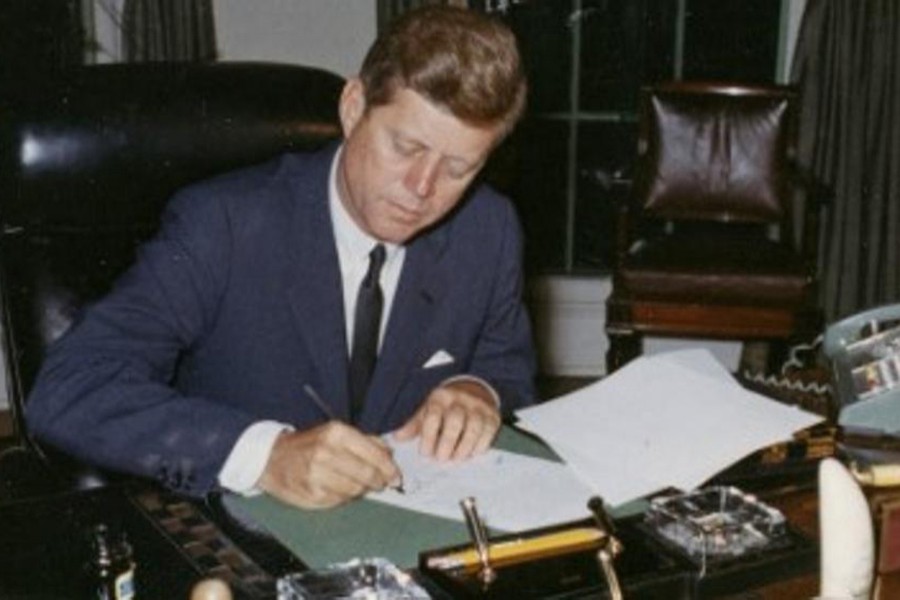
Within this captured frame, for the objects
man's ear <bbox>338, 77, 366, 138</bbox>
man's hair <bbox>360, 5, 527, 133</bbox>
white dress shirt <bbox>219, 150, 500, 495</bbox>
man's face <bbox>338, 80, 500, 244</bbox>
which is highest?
man's hair <bbox>360, 5, 527, 133</bbox>

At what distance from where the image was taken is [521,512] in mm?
1438

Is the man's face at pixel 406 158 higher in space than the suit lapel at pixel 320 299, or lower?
higher

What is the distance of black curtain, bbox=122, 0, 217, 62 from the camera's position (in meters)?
3.87

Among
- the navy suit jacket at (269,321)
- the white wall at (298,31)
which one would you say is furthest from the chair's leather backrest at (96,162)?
the white wall at (298,31)

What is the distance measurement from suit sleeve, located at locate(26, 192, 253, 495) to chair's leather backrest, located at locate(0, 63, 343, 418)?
13cm

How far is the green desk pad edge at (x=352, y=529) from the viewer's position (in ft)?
4.32

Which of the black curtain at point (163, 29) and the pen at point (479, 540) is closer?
the pen at point (479, 540)

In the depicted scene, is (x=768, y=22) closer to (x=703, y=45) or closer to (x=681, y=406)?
(x=703, y=45)

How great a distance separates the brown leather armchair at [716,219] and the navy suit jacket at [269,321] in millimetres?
1650

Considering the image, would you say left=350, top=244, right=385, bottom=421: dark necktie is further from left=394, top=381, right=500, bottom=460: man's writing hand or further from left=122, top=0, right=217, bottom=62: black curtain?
left=122, top=0, right=217, bottom=62: black curtain

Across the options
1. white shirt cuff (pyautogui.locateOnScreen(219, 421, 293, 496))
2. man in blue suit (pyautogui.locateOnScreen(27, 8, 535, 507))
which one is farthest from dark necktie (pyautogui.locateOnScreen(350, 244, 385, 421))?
white shirt cuff (pyautogui.locateOnScreen(219, 421, 293, 496))

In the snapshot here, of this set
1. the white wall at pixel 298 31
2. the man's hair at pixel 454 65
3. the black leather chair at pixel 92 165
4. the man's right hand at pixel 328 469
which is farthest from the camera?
the white wall at pixel 298 31

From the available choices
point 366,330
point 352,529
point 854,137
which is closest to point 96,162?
point 366,330

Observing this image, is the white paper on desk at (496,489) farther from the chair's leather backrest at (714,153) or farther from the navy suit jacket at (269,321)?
the chair's leather backrest at (714,153)
